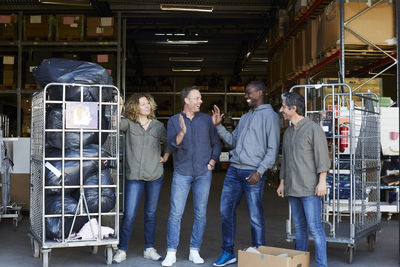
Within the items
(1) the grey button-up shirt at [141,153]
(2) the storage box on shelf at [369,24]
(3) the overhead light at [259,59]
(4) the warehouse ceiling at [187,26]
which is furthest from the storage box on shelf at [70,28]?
(3) the overhead light at [259,59]

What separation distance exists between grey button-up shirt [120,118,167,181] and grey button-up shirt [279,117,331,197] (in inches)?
53.1

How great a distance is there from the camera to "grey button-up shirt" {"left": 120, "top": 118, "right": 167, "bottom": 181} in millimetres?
5387

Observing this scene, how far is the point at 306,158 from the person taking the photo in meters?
4.77

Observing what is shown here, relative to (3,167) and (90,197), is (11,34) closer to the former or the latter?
(3,167)

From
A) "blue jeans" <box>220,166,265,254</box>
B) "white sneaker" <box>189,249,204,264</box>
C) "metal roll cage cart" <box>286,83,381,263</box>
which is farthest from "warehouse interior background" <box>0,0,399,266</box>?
"white sneaker" <box>189,249,204,264</box>

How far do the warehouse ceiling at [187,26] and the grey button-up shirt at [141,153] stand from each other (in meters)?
6.57

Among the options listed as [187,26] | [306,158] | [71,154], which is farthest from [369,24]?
[187,26]

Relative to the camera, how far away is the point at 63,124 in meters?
5.01

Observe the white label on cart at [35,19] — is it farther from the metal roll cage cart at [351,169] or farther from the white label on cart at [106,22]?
the metal roll cage cart at [351,169]

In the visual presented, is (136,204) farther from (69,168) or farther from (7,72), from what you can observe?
(7,72)

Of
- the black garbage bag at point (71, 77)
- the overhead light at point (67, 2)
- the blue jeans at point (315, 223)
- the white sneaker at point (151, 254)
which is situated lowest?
the white sneaker at point (151, 254)

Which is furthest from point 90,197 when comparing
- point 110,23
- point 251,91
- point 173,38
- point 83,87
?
point 173,38

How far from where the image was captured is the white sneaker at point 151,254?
18.2ft

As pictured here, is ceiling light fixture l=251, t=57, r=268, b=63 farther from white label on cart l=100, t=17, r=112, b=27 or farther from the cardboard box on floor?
the cardboard box on floor
